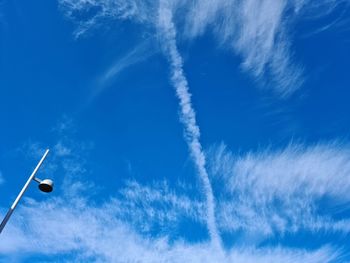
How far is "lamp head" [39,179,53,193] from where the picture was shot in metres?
13.9

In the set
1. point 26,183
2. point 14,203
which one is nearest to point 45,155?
point 26,183

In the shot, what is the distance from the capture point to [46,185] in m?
13.9

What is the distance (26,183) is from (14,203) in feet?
4.17

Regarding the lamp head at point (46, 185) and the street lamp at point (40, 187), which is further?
the lamp head at point (46, 185)

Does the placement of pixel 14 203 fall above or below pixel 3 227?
above

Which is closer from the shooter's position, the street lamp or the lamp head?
the street lamp

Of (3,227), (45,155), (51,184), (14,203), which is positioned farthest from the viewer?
(45,155)

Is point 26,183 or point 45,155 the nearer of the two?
point 26,183

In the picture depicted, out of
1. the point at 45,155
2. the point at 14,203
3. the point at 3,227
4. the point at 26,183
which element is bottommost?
the point at 3,227

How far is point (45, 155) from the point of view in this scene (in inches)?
634

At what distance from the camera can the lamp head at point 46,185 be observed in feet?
45.5

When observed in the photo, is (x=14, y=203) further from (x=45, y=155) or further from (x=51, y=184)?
(x=45, y=155)

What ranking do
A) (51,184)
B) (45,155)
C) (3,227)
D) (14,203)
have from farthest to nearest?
(45,155), (51,184), (14,203), (3,227)

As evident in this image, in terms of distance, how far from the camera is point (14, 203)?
13094 mm
